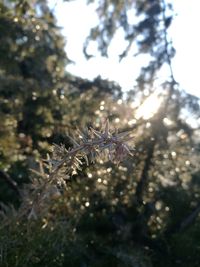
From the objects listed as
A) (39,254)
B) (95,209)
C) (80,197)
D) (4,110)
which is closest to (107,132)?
(39,254)

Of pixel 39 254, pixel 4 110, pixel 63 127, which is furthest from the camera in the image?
pixel 4 110

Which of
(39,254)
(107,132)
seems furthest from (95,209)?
(107,132)

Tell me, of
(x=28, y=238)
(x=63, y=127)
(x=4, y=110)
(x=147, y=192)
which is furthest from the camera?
(x=4, y=110)

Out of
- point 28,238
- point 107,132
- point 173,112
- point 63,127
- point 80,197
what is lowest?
point 28,238

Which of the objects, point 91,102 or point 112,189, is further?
point 91,102

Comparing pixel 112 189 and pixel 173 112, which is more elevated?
pixel 173 112

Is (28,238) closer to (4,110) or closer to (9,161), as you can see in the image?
(9,161)

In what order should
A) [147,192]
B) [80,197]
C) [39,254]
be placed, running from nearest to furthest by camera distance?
[39,254] → [80,197] → [147,192]

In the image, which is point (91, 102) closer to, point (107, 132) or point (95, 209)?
point (95, 209)

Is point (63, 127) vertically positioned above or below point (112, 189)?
above
